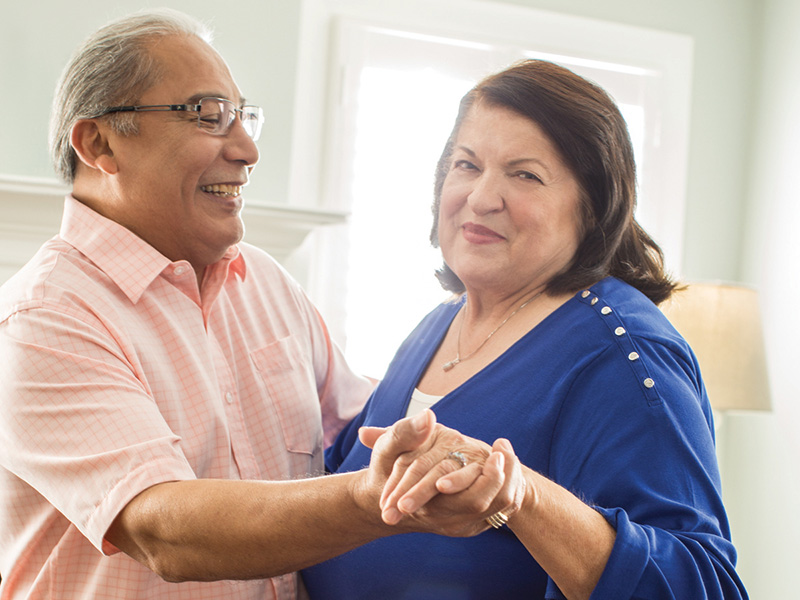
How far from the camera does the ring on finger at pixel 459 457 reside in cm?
88

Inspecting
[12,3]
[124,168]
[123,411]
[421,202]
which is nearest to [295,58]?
[421,202]

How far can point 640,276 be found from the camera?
4.51ft

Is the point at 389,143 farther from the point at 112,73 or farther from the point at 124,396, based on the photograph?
the point at 124,396

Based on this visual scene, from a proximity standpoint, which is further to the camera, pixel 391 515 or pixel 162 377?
pixel 162 377

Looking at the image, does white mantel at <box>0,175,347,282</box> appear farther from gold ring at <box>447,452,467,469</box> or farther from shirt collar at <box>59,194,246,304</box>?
gold ring at <box>447,452,467,469</box>

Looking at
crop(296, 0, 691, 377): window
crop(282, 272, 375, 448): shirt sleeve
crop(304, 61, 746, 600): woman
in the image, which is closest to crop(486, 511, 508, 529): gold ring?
crop(304, 61, 746, 600): woman

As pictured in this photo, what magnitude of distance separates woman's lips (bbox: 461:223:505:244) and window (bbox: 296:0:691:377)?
1.61m

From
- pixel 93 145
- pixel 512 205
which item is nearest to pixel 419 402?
pixel 512 205

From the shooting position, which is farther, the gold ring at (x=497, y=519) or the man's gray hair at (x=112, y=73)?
the man's gray hair at (x=112, y=73)

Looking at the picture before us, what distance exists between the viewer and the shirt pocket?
1.53 metres

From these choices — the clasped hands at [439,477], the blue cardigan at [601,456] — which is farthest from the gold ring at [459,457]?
the blue cardigan at [601,456]

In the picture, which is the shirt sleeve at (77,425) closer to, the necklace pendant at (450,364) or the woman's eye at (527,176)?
the necklace pendant at (450,364)

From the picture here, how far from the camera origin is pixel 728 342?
248cm

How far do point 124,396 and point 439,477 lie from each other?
0.53 metres
